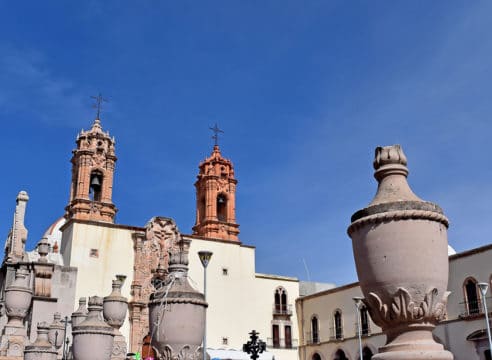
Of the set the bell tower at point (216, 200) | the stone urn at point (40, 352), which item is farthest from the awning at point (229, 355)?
the stone urn at point (40, 352)

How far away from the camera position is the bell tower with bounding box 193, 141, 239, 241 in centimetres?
3662

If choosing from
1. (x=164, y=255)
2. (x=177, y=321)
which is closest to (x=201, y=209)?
(x=164, y=255)

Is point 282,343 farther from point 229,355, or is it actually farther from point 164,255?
point 164,255

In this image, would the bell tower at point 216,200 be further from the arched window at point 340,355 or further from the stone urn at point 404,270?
the stone urn at point 404,270

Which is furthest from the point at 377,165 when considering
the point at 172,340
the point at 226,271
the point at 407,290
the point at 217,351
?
the point at 226,271

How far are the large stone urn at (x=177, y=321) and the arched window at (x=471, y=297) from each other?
2117cm

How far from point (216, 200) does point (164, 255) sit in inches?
201

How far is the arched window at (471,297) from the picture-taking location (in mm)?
26766

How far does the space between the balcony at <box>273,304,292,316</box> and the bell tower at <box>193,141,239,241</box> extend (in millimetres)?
4893

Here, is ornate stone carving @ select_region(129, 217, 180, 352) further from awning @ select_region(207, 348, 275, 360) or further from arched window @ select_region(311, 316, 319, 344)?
arched window @ select_region(311, 316, 319, 344)

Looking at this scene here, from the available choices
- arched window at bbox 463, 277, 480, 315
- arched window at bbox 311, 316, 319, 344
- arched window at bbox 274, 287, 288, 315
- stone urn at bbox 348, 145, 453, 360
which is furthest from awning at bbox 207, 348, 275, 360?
stone urn at bbox 348, 145, 453, 360

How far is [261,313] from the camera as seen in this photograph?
36406 mm

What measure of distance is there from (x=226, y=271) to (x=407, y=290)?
3144 cm

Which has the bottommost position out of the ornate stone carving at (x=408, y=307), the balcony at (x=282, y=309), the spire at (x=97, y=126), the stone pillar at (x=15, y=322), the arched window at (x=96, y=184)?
the ornate stone carving at (x=408, y=307)
